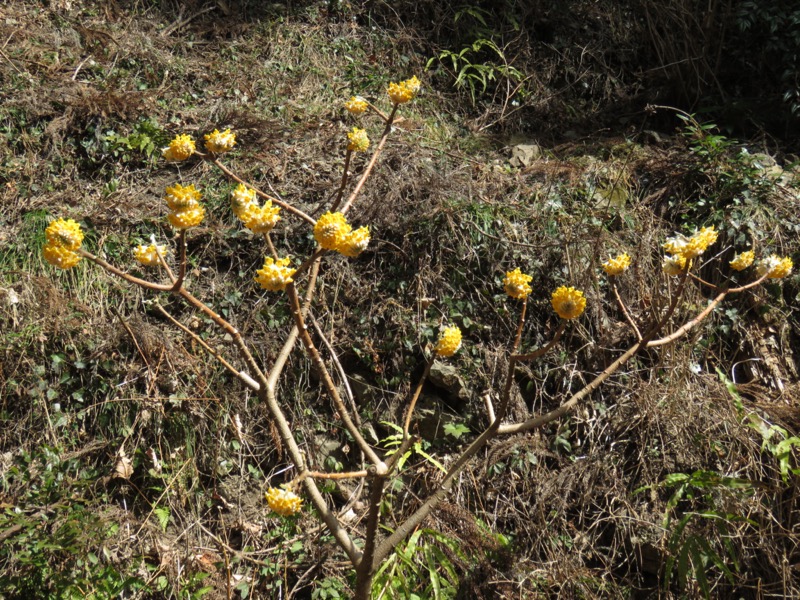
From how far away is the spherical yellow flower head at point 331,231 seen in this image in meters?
1.51

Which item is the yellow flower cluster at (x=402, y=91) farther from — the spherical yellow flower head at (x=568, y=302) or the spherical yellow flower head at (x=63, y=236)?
the spherical yellow flower head at (x=63, y=236)

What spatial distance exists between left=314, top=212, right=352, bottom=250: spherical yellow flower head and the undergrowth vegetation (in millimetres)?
1002

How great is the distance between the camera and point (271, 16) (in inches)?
196

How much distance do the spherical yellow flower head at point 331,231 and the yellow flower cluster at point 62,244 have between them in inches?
19.6

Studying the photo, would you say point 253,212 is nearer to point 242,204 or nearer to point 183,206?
point 242,204

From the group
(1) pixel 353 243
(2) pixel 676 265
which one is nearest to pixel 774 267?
(2) pixel 676 265

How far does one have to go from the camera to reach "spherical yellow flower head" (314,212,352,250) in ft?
4.95

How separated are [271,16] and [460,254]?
2555 mm

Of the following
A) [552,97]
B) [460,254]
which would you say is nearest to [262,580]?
[460,254]

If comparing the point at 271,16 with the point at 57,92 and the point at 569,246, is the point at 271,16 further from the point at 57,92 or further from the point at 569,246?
the point at 569,246

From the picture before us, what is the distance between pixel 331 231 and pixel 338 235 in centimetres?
2

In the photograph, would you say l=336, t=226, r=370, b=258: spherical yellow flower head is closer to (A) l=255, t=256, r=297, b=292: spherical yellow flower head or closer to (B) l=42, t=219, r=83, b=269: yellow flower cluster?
(A) l=255, t=256, r=297, b=292: spherical yellow flower head

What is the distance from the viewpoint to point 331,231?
4.96 ft

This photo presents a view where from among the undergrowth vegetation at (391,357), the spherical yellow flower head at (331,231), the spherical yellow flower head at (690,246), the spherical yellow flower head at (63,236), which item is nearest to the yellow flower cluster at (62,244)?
the spherical yellow flower head at (63,236)
